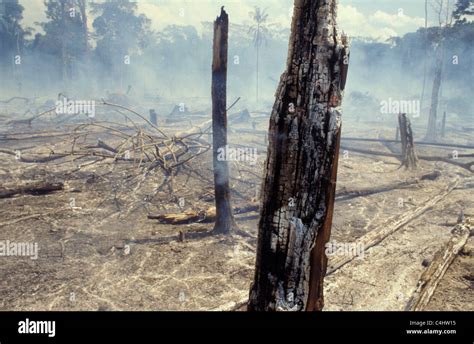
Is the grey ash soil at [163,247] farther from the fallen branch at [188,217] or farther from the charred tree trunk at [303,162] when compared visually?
the charred tree trunk at [303,162]

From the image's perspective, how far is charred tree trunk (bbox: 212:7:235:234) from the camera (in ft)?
23.6

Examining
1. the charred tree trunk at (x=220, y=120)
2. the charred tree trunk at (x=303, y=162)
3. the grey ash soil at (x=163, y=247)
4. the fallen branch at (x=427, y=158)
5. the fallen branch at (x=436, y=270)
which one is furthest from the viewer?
the fallen branch at (x=427, y=158)

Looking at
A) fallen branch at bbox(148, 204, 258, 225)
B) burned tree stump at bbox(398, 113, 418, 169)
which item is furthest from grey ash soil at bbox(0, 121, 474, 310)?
burned tree stump at bbox(398, 113, 418, 169)

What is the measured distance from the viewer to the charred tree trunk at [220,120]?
7207 millimetres

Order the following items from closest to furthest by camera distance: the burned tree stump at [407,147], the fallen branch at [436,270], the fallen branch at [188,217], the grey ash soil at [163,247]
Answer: the fallen branch at [436,270] → the grey ash soil at [163,247] → the fallen branch at [188,217] → the burned tree stump at [407,147]

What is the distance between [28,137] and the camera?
16.8 m

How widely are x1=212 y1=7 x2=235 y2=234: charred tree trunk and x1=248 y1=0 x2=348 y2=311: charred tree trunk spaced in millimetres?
4775

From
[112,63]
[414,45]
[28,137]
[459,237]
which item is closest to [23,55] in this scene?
[112,63]

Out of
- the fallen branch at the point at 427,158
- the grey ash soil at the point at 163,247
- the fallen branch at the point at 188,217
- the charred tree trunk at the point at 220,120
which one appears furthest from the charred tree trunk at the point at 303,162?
the fallen branch at the point at 427,158

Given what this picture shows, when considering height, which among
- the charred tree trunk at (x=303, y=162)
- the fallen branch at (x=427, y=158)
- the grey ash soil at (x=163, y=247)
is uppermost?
the charred tree trunk at (x=303, y=162)

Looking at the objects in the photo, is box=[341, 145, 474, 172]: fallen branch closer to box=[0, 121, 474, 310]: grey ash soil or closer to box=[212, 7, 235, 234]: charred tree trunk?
box=[0, 121, 474, 310]: grey ash soil

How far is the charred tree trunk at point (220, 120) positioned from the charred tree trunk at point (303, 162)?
4.77m
